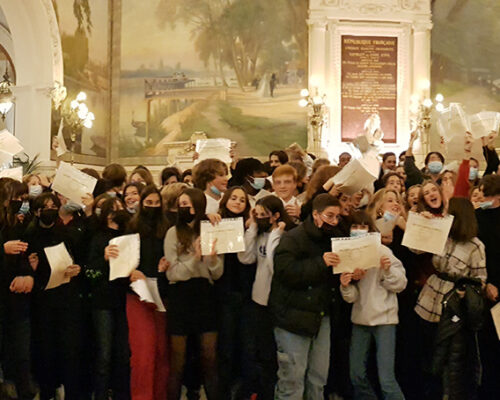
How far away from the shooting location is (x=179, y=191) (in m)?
5.46

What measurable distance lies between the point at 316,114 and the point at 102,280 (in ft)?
38.4

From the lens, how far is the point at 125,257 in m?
4.99

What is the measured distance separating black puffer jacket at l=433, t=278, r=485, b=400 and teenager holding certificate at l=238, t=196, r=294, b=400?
4.35 ft

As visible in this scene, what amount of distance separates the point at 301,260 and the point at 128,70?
44.8ft

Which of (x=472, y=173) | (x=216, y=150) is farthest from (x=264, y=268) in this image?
(x=472, y=173)

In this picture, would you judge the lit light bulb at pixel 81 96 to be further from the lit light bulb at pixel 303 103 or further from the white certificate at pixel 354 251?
the white certificate at pixel 354 251

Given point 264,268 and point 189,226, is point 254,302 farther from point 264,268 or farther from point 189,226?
point 189,226

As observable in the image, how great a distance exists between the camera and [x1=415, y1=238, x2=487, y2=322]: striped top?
4883 millimetres

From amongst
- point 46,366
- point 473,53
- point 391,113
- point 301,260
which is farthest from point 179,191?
point 473,53

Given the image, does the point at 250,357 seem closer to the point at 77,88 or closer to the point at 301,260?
the point at 301,260

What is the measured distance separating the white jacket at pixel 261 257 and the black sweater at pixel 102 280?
3.51 ft

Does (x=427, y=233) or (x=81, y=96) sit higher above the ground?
(x=81, y=96)

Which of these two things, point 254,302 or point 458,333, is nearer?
point 458,333

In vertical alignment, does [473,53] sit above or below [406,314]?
above
